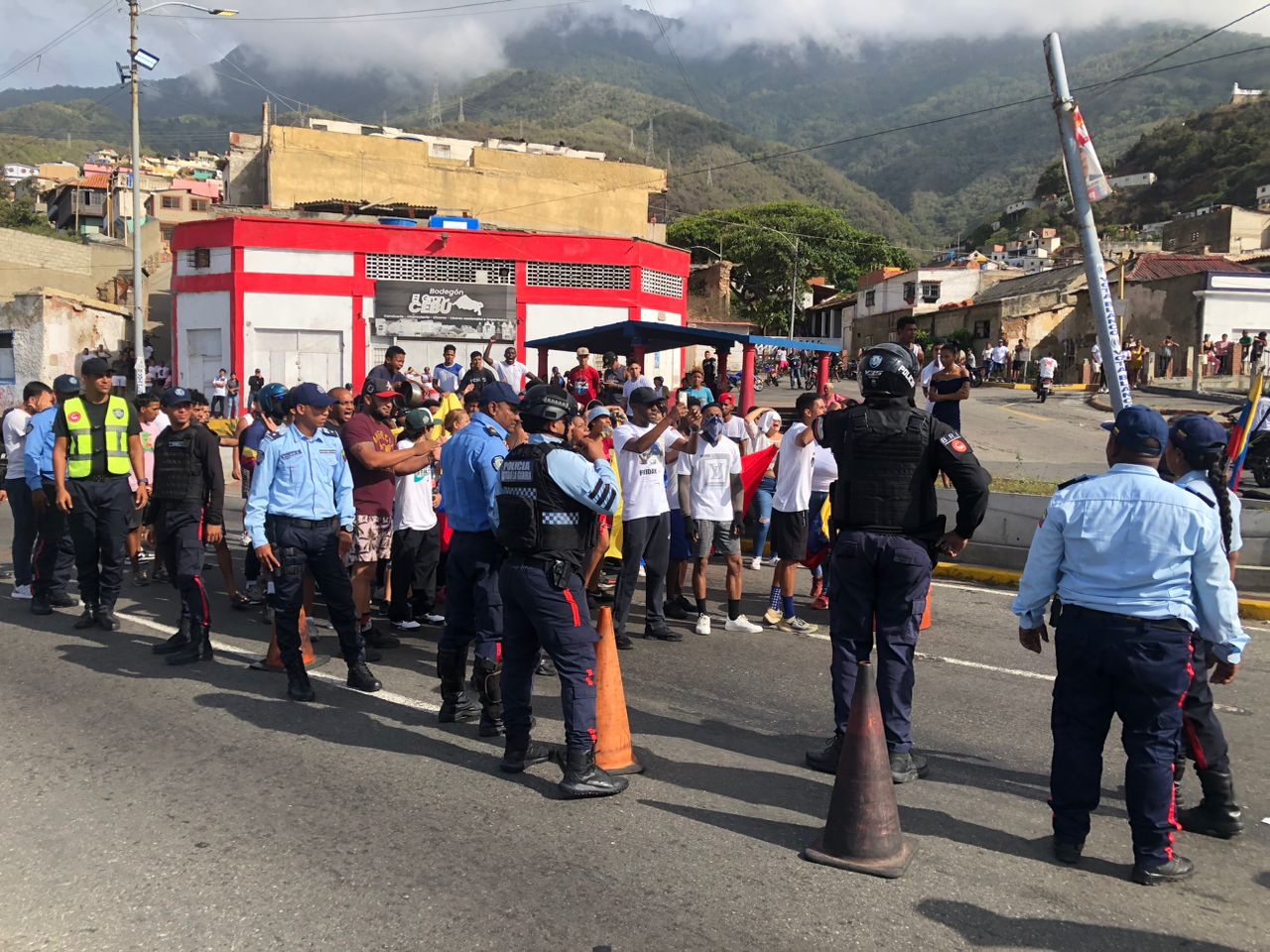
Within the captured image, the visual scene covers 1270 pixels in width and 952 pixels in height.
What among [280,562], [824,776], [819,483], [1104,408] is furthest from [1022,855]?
[1104,408]

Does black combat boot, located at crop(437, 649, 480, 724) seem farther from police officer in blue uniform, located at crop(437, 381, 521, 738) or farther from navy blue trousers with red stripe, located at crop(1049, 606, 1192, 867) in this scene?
navy blue trousers with red stripe, located at crop(1049, 606, 1192, 867)

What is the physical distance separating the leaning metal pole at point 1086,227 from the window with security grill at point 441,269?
24.8 meters

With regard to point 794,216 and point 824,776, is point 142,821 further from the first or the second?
point 794,216

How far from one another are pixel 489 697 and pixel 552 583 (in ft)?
3.62

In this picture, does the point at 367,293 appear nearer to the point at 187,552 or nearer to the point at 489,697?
the point at 187,552

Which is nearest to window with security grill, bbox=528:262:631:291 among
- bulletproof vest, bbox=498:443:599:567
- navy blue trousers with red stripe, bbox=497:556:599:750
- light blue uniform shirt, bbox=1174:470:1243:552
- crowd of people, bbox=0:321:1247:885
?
crowd of people, bbox=0:321:1247:885

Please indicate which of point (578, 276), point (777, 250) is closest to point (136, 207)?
point (578, 276)

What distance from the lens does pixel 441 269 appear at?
3331cm

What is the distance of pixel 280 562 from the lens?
21.3 feet

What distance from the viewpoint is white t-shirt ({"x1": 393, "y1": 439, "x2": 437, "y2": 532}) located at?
824 centimetres

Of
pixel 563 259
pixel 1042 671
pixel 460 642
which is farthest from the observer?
pixel 563 259

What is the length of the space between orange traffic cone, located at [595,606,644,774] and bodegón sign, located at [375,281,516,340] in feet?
94.7

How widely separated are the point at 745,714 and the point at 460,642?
174cm

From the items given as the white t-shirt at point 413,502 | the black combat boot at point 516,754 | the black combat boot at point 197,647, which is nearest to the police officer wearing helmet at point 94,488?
the black combat boot at point 197,647
